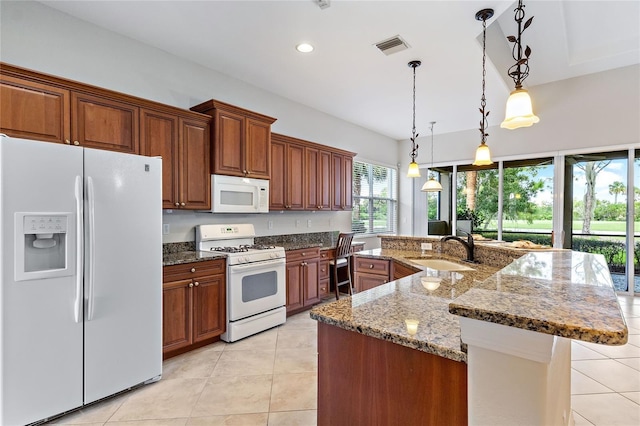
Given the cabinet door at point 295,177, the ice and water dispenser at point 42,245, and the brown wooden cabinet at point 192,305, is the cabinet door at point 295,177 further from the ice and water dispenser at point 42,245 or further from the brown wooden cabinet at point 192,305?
the ice and water dispenser at point 42,245

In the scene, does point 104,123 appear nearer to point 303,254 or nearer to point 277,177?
point 277,177

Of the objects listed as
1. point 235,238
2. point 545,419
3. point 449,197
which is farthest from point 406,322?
point 449,197

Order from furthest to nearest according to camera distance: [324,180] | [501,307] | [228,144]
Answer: [324,180] < [228,144] < [501,307]

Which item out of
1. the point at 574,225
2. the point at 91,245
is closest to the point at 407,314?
the point at 91,245

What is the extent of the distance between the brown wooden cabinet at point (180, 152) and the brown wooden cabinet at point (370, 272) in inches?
66.2

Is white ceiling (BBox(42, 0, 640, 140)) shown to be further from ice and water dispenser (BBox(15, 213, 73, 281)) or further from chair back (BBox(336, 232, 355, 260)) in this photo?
chair back (BBox(336, 232, 355, 260))

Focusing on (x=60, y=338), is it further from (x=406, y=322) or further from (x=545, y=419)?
(x=545, y=419)

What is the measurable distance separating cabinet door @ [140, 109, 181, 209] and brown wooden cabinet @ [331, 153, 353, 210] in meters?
2.49

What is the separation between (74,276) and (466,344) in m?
2.29

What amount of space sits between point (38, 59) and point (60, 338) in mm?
2144

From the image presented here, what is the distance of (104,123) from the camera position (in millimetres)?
2527

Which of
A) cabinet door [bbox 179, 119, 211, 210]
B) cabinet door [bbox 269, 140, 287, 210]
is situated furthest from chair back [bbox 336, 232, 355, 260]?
cabinet door [bbox 179, 119, 211, 210]

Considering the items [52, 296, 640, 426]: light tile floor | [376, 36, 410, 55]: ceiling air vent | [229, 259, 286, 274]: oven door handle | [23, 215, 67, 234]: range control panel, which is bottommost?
[52, 296, 640, 426]: light tile floor

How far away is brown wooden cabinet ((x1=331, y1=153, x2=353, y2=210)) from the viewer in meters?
4.95
